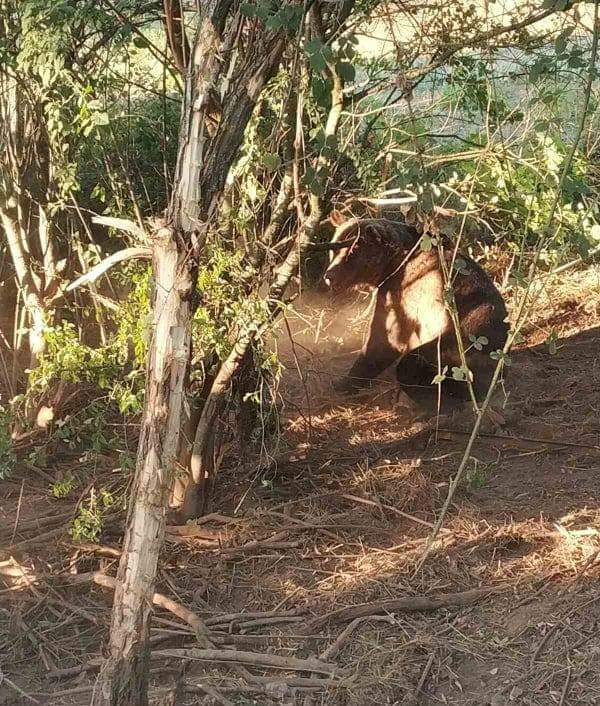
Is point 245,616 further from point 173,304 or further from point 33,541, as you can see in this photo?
point 173,304

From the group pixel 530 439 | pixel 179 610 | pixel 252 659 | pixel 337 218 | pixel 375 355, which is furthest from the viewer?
pixel 375 355

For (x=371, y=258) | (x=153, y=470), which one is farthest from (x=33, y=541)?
(x=371, y=258)

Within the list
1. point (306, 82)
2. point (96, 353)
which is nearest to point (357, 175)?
point (306, 82)

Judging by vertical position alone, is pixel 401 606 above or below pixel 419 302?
below

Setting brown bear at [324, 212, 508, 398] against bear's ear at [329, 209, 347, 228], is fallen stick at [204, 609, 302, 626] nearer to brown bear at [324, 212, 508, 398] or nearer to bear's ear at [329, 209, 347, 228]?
bear's ear at [329, 209, 347, 228]

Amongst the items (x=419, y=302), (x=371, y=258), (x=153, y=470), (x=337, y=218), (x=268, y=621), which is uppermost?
(x=337, y=218)

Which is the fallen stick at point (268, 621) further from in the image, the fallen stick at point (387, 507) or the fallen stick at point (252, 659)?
the fallen stick at point (387, 507)

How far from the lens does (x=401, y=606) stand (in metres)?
3.89

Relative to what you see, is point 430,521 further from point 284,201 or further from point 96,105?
point 96,105

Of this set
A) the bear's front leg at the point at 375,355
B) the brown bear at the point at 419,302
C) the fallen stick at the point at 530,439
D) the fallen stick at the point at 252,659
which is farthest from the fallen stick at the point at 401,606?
the bear's front leg at the point at 375,355

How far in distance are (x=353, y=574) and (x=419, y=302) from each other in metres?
2.70

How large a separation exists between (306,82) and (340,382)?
3523mm

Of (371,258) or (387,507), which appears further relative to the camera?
(371,258)

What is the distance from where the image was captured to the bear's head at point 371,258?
6.04 metres
